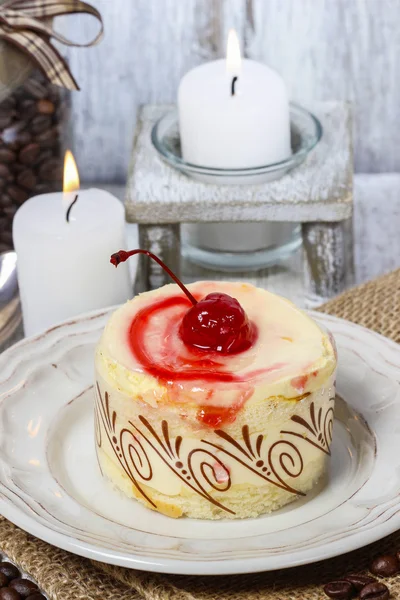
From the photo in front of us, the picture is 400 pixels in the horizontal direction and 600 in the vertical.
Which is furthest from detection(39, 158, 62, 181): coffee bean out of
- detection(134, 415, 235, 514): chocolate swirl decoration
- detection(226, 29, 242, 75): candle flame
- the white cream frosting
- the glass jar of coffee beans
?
detection(134, 415, 235, 514): chocolate swirl decoration

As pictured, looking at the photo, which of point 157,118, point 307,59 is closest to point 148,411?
point 157,118

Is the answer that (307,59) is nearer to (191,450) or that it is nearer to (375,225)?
(375,225)

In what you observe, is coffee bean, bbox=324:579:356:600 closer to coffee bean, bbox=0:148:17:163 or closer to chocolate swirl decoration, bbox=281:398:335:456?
chocolate swirl decoration, bbox=281:398:335:456

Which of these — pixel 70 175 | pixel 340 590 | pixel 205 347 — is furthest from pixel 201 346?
pixel 70 175

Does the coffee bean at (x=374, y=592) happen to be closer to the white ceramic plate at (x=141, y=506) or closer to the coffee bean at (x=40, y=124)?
the white ceramic plate at (x=141, y=506)

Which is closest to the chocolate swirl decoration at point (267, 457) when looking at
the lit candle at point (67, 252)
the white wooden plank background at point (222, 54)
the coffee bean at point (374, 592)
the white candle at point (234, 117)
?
the coffee bean at point (374, 592)
